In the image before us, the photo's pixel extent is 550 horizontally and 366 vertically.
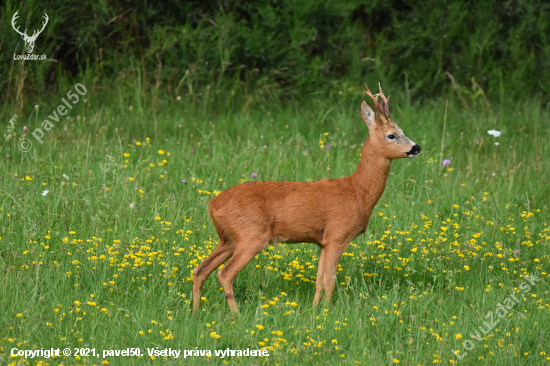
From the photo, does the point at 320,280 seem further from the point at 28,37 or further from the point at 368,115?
the point at 28,37

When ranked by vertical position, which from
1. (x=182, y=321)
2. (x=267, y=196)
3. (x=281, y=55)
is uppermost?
(x=281, y=55)

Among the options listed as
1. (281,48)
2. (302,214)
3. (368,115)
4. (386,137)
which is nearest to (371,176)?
(386,137)

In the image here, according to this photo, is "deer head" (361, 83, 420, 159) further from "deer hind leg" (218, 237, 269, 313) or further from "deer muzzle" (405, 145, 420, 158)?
"deer hind leg" (218, 237, 269, 313)

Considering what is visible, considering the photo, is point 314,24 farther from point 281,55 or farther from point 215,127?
point 215,127

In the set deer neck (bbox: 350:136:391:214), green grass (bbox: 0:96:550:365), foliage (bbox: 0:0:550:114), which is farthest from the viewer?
foliage (bbox: 0:0:550:114)

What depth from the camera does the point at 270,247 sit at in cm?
596

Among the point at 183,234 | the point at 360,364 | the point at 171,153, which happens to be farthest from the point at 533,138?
the point at 360,364

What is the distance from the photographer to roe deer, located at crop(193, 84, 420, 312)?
4832mm

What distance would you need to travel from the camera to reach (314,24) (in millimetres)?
11383

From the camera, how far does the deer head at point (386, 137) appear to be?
205 inches

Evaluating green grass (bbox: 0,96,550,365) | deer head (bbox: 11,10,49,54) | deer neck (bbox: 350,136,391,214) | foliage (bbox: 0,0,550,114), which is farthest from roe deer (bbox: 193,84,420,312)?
deer head (bbox: 11,10,49,54)

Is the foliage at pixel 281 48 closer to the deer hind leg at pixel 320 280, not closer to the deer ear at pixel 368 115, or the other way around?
the deer ear at pixel 368 115

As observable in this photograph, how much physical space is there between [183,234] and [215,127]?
3.07 m

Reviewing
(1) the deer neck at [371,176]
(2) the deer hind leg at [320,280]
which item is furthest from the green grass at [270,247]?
(1) the deer neck at [371,176]
